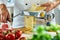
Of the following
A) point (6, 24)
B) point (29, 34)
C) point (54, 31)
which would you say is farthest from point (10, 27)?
point (54, 31)

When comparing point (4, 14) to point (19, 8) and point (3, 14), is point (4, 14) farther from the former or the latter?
point (19, 8)

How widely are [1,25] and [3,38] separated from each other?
10cm

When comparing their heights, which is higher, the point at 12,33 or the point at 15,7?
the point at 15,7

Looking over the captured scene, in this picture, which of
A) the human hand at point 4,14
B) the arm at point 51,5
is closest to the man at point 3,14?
the human hand at point 4,14

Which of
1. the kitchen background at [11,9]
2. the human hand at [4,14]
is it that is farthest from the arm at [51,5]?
the human hand at [4,14]

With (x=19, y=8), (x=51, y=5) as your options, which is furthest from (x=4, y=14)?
(x=51, y=5)

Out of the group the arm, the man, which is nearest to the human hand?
the man

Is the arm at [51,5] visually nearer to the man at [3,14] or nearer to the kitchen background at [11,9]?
the kitchen background at [11,9]

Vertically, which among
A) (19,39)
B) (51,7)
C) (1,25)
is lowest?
(19,39)

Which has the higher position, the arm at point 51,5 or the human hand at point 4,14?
the arm at point 51,5

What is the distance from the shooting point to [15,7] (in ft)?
4.25

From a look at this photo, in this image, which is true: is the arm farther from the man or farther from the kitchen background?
the man

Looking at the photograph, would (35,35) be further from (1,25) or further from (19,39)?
(1,25)

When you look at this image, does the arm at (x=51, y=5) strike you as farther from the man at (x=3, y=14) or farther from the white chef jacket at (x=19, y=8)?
the man at (x=3, y=14)
